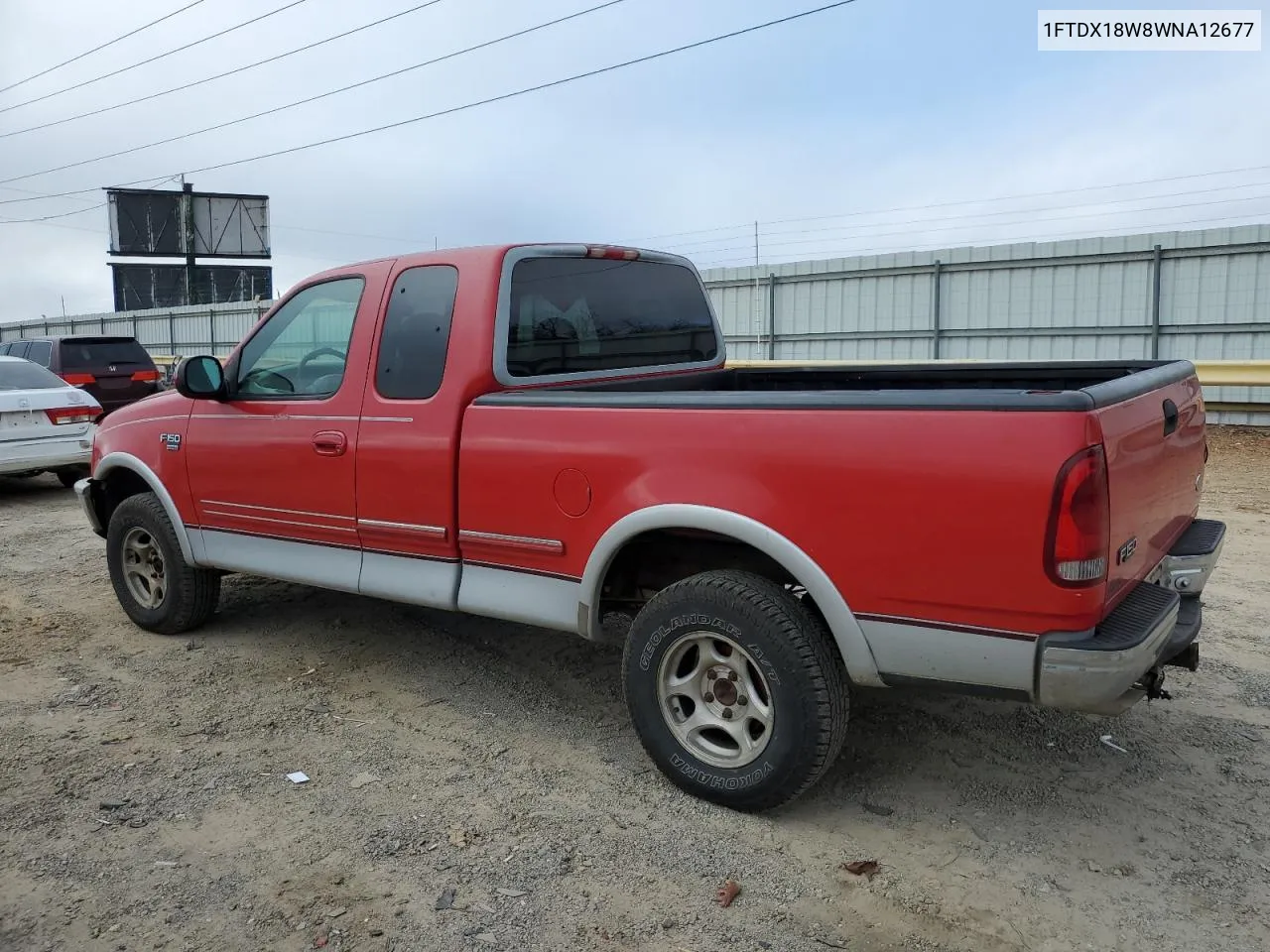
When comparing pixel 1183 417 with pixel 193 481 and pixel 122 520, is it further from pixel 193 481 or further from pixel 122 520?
pixel 122 520

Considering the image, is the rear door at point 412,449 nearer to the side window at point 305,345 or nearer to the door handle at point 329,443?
the door handle at point 329,443

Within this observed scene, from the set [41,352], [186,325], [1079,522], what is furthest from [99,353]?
[186,325]

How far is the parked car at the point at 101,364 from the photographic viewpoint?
1365cm

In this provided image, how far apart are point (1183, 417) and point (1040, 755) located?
4.56ft

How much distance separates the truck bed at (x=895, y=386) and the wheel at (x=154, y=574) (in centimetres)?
242

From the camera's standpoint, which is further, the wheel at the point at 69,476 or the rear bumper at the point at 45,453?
the wheel at the point at 69,476

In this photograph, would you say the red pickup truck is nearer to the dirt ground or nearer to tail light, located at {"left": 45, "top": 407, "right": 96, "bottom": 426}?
the dirt ground

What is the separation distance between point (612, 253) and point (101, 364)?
11.9 m

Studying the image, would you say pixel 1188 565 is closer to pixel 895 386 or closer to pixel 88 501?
pixel 895 386

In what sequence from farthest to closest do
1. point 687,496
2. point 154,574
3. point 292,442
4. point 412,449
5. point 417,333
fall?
point 154,574 < point 292,442 < point 417,333 < point 412,449 < point 687,496

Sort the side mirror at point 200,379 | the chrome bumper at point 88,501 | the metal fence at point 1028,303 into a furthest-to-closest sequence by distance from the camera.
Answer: the metal fence at point 1028,303 → the chrome bumper at point 88,501 → the side mirror at point 200,379

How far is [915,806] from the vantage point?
351 centimetres

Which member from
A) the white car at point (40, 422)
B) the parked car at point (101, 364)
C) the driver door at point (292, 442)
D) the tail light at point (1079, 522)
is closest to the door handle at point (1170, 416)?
the tail light at point (1079, 522)

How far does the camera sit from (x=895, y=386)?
16.3 ft
